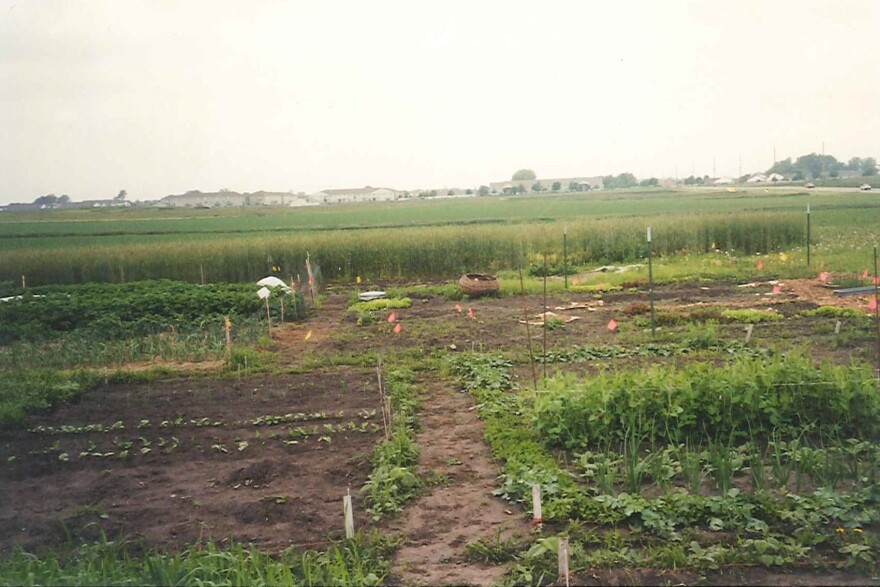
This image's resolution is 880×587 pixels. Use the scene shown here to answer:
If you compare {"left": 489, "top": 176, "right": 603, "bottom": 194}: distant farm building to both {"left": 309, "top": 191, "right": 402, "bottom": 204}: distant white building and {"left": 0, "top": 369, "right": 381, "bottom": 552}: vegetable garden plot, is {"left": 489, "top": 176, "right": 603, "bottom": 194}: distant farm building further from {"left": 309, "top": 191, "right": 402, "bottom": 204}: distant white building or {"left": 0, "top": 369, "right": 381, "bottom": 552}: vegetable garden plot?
{"left": 0, "top": 369, "right": 381, "bottom": 552}: vegetable garden plot

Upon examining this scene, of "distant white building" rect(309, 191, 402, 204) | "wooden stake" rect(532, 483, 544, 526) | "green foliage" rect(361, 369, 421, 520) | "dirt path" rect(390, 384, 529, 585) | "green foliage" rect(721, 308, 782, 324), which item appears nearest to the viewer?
"dirt path" rect(390, 384, 529, 585)

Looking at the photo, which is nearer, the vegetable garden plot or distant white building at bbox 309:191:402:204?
the vegetable garden plot

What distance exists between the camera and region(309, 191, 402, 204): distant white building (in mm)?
43688

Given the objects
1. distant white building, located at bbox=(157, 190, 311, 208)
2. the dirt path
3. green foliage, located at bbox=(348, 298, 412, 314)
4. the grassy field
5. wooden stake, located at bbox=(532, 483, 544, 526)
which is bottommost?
the dirt path

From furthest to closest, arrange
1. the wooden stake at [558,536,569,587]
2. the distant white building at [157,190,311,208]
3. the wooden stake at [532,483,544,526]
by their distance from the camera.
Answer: the distant white building at [157,190,311,208], the wooden stake at [532,483,544,526], the wooden stake at [558,536,569,587]

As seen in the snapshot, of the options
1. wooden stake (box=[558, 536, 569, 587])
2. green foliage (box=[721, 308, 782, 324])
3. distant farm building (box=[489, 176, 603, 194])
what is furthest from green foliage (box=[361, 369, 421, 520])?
distant farm building (box=[489, 176, 603, 194])

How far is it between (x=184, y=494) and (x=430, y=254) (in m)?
13.5

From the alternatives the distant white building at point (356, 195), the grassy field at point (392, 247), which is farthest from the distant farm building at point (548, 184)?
the grassy field at point (392, 247)

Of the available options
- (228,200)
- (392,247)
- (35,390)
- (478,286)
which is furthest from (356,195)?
(35,390)

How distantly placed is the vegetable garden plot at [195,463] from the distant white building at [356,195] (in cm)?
3585

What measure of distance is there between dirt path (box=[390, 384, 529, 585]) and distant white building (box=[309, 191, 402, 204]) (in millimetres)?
37751

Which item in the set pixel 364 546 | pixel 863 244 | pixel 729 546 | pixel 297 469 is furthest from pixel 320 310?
pixel 863 244

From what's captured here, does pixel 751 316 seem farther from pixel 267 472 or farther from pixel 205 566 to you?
pixel 205 566

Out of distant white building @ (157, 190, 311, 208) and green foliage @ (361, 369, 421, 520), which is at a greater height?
distant white building @ (157, 190, 311, 208)
